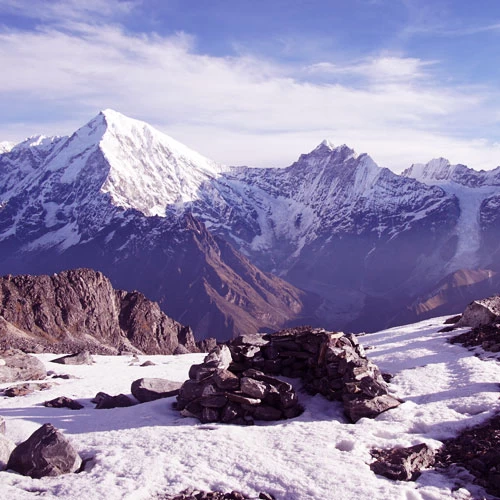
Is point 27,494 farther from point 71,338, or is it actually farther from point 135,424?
point 71,338

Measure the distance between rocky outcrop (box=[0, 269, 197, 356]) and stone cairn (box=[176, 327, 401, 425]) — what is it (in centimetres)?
6036

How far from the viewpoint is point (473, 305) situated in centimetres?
4797

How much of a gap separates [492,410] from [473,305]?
2482 centimetres

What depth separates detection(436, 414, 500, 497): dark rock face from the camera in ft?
63.4

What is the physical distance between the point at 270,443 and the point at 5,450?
1026 centimetres

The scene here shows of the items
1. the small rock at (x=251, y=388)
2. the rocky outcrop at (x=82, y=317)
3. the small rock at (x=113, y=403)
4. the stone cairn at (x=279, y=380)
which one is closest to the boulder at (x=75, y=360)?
the small rock at (x=113, y=403)

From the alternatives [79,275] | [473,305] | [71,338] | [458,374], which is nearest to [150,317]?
[79,275]

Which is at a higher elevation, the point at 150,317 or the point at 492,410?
the point at 492,410

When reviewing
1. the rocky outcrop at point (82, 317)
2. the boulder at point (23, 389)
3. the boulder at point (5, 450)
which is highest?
the boulder at point (5, 450)

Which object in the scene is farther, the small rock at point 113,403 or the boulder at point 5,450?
the small rock at point 113,403

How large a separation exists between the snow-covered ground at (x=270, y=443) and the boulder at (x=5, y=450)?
76 centimetres

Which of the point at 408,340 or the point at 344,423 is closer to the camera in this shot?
the point at 344,423

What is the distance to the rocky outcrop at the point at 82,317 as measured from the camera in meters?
104

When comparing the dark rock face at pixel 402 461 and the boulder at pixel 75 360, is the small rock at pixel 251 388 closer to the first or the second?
the dark rock face at pixel 402 461
